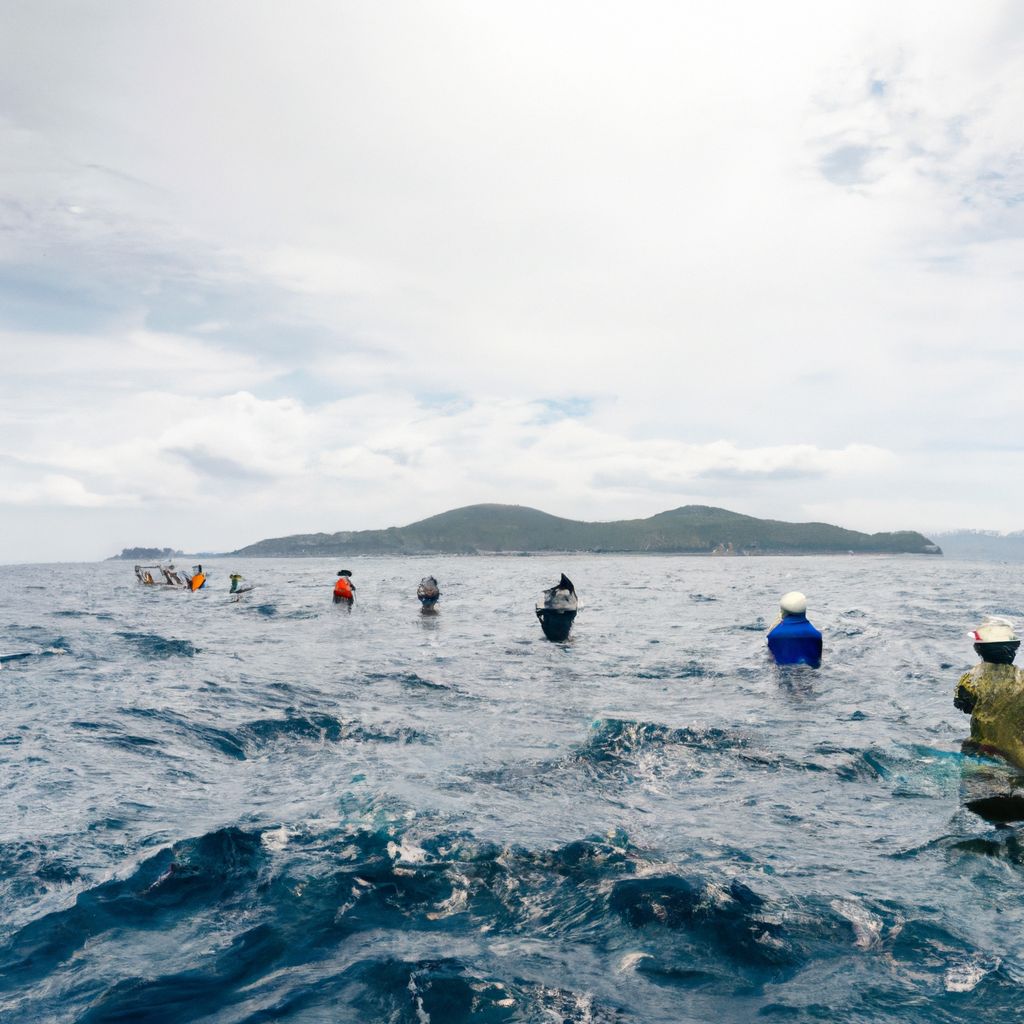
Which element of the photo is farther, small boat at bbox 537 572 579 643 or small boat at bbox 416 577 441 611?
small boat at bbox 416 577 441 611

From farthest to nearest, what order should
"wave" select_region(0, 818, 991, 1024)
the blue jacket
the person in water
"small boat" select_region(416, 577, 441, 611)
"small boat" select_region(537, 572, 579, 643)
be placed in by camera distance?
"small boat" select_region(416, 577, 441, 611)
"small boat" select_region(537, 572, 579, 643)
the blue jacket
the person in water
"wave" select_region(0, 818, 991, 1024)

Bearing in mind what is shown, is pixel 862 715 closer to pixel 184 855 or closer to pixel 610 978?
pixel 610 978

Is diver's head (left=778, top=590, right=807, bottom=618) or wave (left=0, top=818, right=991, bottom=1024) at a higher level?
diver's head (left=778, top=590, right=807, bottom=618)

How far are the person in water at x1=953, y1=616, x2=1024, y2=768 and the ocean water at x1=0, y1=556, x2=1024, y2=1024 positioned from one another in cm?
35

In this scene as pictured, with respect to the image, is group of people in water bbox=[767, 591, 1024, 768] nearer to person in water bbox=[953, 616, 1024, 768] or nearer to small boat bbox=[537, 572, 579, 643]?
person in water bbox=[953, 616, 1024, 768]

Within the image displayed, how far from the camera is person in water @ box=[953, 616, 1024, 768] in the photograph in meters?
8.55

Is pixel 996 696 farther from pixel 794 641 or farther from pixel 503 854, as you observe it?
pixel 794 641

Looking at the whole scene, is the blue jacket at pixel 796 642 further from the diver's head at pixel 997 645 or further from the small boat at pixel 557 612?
the small boat at pixel 557 612

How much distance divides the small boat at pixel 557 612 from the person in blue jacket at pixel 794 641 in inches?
274

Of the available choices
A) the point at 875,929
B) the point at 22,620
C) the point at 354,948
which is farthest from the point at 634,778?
the point at 22,620

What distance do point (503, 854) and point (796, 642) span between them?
38.3 ft

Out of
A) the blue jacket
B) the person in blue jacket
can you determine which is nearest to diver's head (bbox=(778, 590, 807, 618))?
the person in blue jacket

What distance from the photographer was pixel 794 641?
16.2 m

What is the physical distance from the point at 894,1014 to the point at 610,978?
5.71ft
